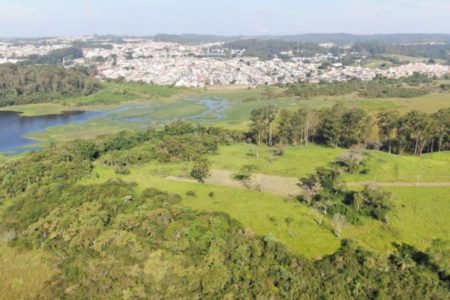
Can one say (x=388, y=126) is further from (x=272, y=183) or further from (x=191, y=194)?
(x=191, y=194)

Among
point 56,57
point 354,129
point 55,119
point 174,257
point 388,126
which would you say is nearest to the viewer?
point 174,257

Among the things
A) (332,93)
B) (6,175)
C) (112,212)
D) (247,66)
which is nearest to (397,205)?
(112,212)

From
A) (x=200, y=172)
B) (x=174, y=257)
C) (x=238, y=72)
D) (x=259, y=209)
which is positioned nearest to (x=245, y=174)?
(x=200, y=172)

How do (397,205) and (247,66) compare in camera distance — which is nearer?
(397,205)

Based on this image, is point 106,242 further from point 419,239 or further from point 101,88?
point 101,88

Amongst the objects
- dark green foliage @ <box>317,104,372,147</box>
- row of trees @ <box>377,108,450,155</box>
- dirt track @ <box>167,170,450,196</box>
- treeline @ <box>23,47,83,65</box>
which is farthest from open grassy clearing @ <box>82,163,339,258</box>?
treeline @ <box>23,47,83,65</box>

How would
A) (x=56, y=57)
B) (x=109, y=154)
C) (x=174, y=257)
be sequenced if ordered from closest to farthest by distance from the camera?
(x=174, y=257) → (x=109, y=154) → (x=56, y=57)

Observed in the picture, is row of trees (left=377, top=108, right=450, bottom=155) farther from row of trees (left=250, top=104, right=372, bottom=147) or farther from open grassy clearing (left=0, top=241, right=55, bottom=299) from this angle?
open grassy clearing (left=0, top=241, right=55, bottom=299)
